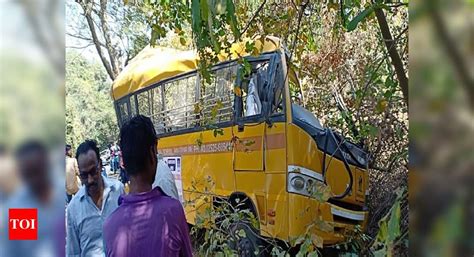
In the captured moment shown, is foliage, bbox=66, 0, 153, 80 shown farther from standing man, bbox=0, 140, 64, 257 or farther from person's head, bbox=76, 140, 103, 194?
standing man, bbox=0, 140, 64, 257

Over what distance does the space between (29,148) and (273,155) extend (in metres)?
2.78

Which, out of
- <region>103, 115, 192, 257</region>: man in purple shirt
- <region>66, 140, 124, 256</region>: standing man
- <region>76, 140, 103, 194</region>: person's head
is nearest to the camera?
<region>103, 115, 192, 257</region>: man in purple shirt

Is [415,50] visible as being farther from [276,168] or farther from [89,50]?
[89,50]

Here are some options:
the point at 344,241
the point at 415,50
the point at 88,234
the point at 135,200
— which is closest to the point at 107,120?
the point at 344,241

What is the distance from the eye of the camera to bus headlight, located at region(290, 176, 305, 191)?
378cm

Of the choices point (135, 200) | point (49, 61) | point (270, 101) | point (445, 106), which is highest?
point (270, 101)

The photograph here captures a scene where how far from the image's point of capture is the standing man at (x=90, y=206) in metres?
2.22

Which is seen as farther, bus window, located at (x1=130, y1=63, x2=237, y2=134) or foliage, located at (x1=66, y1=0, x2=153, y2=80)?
foliage, located at (x1=66, y1=0, x2=153, y2=80)

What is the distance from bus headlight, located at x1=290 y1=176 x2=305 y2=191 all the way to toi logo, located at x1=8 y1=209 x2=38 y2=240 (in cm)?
260

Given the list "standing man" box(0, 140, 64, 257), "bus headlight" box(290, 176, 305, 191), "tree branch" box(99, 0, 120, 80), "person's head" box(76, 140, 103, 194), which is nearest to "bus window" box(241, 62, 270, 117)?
"bus headlight" box(290, 176, 305, 191)

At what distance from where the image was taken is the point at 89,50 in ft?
33.4

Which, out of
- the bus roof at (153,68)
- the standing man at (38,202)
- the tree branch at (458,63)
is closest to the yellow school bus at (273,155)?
the bus roof at (153,68)

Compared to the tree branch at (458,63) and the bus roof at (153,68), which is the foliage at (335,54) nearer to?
the tree branch at (458,63)

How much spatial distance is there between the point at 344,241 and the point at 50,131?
121 inches
